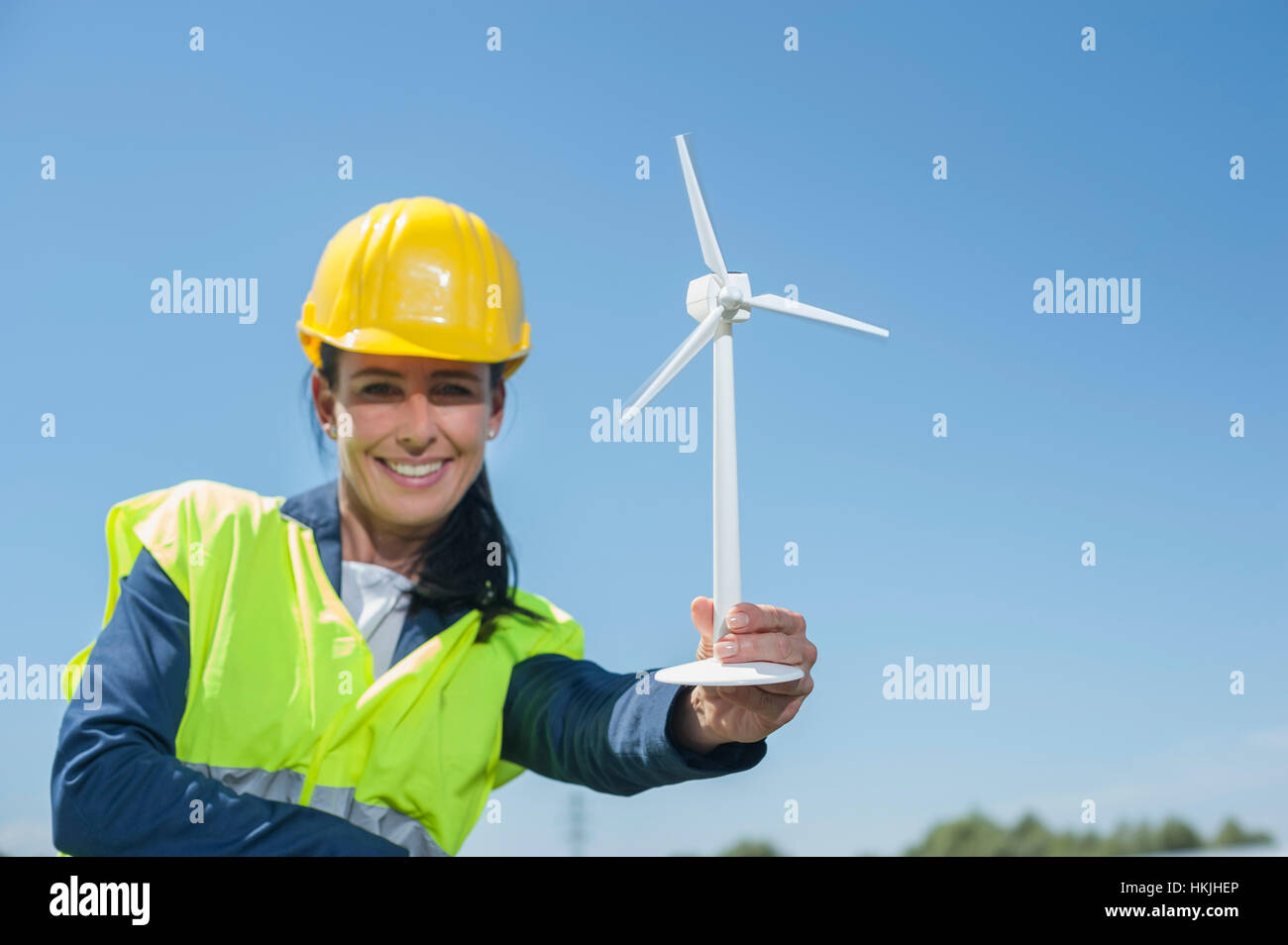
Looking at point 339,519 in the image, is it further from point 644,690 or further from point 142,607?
point 644,690

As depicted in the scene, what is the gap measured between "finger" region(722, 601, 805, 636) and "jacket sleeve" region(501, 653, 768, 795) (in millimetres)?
1078

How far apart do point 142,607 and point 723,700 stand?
145 inches

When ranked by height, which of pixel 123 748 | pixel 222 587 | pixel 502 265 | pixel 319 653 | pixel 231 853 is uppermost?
pixel 502 265

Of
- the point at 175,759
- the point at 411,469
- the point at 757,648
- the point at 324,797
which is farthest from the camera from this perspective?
the point at 411,469

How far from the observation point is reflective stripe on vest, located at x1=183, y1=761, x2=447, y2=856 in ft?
22.4

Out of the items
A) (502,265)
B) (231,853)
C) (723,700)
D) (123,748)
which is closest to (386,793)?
(231,853)

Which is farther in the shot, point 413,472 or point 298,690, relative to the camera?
point 413,472

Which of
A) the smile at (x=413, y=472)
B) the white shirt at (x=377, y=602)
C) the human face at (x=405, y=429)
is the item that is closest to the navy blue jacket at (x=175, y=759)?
the white shirt at (x=377, y=602)

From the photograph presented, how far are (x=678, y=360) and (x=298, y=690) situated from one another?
3.21m

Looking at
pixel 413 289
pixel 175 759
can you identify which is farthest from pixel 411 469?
pixel 175 759

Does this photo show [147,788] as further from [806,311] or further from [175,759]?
[806,311]

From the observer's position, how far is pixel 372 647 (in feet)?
24.2

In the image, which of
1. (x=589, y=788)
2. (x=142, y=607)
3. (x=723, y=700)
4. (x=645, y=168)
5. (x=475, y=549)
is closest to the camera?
(x=723, y=700)

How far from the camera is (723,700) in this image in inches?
245
